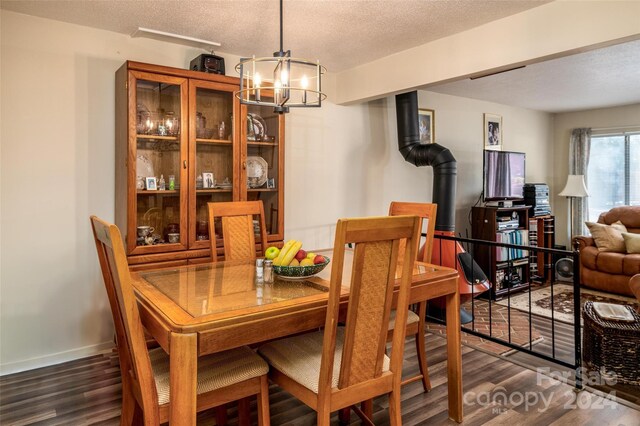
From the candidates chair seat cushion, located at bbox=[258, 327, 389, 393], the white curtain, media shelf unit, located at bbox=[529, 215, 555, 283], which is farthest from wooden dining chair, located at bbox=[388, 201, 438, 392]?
the white curtain

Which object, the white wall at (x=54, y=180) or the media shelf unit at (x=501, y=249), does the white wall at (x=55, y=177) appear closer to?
the white wall at (x=54, y=180)

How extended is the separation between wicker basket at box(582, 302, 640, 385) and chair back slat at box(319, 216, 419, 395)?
1.91 m

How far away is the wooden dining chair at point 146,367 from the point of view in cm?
149

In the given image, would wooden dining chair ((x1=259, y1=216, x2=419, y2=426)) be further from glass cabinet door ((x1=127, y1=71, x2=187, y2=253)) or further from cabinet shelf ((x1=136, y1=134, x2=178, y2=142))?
cabinet shelf ((x1=136, y1=134, x2=178, y2=142))

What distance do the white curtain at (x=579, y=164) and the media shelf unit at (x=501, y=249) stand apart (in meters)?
1.43

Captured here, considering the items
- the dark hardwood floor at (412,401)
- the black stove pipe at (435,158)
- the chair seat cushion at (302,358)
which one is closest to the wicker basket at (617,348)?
the dark hardwood floor at (412,401)

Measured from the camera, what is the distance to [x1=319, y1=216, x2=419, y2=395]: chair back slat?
1.51 meters

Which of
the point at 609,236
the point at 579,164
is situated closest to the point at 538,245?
the point at 609,236

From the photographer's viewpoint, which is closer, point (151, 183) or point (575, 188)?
point (151, 183)

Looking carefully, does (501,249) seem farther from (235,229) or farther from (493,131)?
(235,229)

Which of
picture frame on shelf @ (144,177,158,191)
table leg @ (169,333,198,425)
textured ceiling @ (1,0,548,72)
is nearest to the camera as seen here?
table leg @ (169,333,198,425)

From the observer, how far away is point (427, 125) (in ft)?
17.1

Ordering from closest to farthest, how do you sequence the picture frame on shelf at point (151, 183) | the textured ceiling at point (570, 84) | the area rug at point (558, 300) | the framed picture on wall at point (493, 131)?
the picture frame on shelf at point (151, 183), the textured ceiling at point (570, 84), the area rug at point (558, 300), the framed picture on wall at point (493, 131)

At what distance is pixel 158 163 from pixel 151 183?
156 millimetres
